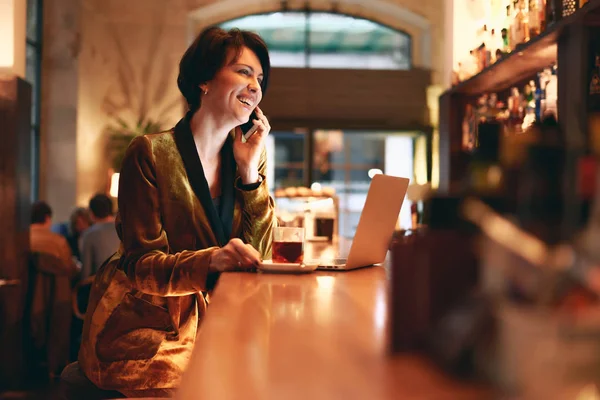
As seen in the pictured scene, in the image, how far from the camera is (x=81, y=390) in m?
1.93

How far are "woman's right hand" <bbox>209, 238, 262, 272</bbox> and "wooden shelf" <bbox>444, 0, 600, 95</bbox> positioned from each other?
1537mm

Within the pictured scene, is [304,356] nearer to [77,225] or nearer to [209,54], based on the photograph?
[209,54]

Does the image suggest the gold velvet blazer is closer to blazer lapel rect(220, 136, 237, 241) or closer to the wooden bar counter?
blazer lapel rect(220, 136, 237, 241)

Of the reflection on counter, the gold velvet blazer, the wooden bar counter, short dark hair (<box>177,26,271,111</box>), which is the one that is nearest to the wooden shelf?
the reflection on counter

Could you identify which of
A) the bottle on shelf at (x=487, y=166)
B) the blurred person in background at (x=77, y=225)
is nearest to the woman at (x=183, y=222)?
the bottle on shelf at (x=487, y=166)

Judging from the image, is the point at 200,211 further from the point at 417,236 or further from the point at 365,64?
the point at 365,64

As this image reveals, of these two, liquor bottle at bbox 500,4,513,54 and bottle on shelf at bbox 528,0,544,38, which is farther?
liquor bottle at bbox 500,4,513,54

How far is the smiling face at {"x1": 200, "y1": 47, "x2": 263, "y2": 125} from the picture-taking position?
2090mm

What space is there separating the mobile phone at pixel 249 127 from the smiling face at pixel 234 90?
0.10 m

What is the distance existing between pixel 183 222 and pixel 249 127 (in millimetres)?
473

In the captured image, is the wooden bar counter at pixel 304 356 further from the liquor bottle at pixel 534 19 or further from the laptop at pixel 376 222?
the liquor bottle at pixel 534 19

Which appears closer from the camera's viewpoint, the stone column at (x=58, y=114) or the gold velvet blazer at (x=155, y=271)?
the gold velvet blazer at (x=155, y=271)

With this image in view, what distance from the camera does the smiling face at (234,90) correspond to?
2090 millimetres

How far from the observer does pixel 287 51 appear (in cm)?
962
